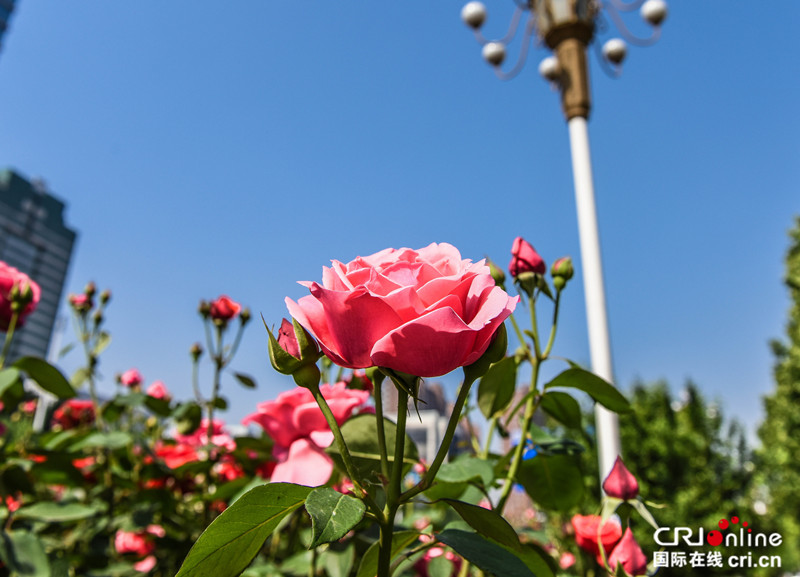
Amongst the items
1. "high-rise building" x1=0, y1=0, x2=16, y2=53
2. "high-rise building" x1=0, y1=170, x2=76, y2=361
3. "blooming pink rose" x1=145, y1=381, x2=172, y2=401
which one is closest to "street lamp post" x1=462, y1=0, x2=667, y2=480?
Answer: "blooming pink rose" x1=145, y1=381, x2=172, y2=401

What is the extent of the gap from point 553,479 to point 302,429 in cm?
31

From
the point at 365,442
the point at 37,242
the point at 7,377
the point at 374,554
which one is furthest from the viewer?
the point at 37,242

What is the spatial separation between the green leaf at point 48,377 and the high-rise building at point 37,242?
60.2 meters

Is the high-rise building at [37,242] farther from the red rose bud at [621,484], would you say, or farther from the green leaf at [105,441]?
the red rose bud at [621,484]

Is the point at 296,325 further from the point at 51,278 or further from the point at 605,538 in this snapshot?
the point at 51,278

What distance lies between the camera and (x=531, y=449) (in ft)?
2.38

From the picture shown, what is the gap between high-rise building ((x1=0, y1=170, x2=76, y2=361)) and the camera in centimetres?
5278

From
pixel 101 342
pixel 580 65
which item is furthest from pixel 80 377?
pixel 580 65

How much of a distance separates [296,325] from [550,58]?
3935mm

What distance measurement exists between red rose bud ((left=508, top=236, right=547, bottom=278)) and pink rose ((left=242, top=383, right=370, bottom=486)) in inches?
9.0

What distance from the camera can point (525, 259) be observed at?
658 mm

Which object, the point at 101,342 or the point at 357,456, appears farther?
the point at 101,342

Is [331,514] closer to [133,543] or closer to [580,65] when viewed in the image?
[133,543]

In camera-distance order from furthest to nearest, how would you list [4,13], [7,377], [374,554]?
[4,13] → [7,377] → [374,554]
